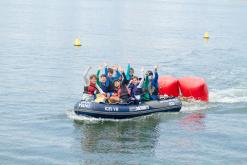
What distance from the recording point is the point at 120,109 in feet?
61.0

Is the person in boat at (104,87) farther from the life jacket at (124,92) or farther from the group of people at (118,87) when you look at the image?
the life jacket at (124,92)

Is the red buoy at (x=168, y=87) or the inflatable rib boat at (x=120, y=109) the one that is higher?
the red buoy at (x=168, y=87)

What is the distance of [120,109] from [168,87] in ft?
13.1

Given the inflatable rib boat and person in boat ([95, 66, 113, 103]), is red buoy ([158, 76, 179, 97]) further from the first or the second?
person in boat ([95, 66, 113, 103])

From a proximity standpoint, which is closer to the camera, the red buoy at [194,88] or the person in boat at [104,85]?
the person in boat at [104,85]

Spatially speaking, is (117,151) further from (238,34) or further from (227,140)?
(238,34)

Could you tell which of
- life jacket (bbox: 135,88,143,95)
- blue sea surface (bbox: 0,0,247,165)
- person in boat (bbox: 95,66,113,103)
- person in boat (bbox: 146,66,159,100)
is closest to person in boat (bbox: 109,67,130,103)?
person in boat (bbox: 95,66,113,103)

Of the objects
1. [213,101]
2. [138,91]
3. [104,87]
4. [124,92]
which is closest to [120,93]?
[124,92]

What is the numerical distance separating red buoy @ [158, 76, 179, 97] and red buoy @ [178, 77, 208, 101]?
20 centimetres

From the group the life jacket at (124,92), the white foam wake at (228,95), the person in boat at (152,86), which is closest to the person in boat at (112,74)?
the life jacket at (124,92)

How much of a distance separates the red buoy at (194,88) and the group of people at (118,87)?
2.15m

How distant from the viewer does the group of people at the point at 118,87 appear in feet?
61.6

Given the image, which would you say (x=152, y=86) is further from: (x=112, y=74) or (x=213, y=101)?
(x=213, y=101)

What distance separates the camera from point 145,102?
19.5m
